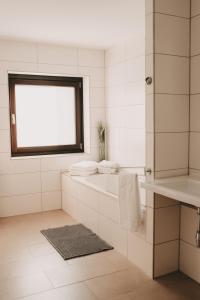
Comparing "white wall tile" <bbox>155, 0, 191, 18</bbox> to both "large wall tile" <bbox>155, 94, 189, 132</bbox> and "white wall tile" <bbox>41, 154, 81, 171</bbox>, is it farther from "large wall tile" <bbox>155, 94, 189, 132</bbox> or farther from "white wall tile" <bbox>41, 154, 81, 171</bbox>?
"white wall tile" <bbox>41, 154, 81, 171</bbox>

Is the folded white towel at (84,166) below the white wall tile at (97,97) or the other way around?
below

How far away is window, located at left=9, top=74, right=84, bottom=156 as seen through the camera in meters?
3.88

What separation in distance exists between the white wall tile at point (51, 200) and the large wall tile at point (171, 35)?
2.54m

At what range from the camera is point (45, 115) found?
13.3 ft

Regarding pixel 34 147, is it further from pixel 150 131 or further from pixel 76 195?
pixel 150 131

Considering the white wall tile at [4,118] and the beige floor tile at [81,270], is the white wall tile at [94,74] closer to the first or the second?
the white wall tile at [4,118]

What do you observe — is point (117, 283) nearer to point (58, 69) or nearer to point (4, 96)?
point (4, 96)

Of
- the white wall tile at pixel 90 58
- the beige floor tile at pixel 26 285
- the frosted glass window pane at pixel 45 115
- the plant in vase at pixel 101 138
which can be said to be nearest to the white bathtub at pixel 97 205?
the plant in vase at pixel 101 138

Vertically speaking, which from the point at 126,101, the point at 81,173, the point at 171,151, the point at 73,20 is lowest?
the point at 81,173

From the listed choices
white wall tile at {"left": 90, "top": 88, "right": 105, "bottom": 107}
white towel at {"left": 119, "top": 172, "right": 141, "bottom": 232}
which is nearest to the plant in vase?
white wall tile at {"left": 90, "top": 88, "right": 105, "bottom": 107}

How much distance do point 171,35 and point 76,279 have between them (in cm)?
197

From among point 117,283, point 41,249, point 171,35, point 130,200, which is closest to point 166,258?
point 117,283

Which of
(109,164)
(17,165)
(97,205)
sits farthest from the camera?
(109,164)

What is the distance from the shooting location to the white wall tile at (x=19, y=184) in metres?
3.76
